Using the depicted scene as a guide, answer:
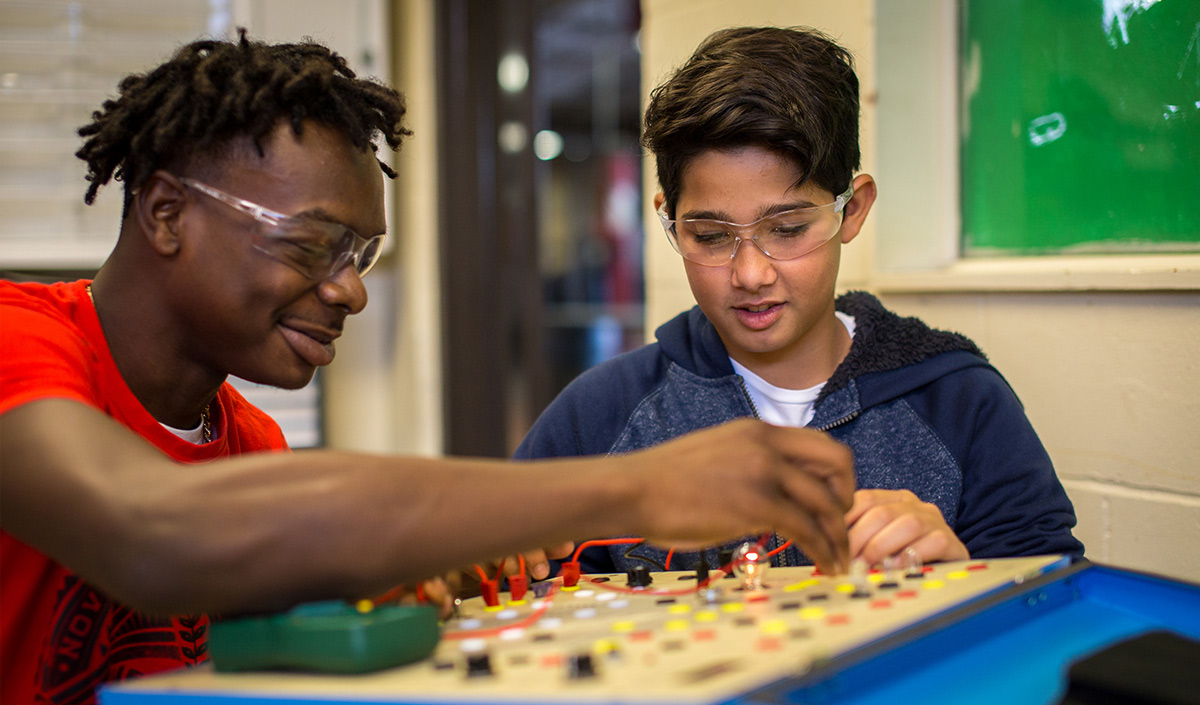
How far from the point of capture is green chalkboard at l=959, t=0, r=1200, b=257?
1544 mm

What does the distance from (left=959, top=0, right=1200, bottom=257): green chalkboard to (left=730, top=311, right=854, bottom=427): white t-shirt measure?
571 millimetres

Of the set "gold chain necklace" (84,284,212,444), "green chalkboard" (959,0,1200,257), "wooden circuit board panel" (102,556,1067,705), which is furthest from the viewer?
"green chalkboard" (959,0,1200,257)

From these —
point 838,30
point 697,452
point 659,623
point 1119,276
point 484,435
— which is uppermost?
point 838,30

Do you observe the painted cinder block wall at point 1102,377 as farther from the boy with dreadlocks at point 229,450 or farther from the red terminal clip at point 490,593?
the red terminal clip at point 490,593

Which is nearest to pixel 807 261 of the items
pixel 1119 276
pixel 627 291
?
pixel 1119 276

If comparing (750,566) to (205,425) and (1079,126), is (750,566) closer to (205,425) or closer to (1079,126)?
(205,425)

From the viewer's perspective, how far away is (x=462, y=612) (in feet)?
3.17

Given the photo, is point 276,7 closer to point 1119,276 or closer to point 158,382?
point 158,382

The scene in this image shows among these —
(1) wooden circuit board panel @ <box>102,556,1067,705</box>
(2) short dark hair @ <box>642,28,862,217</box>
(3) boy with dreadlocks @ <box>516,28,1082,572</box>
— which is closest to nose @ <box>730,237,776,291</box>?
(3) boy with dreadlocks @ <box>516,28,1082,572</box>

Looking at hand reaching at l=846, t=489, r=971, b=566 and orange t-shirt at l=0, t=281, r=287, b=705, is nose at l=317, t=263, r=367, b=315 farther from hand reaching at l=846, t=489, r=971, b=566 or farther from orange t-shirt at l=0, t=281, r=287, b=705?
hand reaching at l=846, t=489, r=971, b=566

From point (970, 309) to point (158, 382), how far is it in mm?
1384

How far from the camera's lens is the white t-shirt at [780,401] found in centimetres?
156

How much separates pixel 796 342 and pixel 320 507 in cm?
102

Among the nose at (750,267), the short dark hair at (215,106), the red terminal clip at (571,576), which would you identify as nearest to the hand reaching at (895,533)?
the red terminal clip at (571,576)
